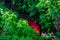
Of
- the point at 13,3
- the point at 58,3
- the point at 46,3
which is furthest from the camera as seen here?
the point at 13,3

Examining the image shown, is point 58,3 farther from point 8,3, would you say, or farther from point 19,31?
point 8,3

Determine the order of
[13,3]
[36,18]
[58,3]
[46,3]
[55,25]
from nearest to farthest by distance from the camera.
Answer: [58,3]
[46,3]
[55,25]
[36,18]
[13,3]

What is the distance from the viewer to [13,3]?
984 cm

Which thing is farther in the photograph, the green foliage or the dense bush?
the dense bush

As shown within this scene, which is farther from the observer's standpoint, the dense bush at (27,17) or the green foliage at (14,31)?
the dense bush at (27,17)

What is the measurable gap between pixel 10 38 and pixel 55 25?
2.29 metres

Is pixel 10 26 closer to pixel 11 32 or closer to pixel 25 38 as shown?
pixel 11 32

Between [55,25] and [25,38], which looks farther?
[55,25]

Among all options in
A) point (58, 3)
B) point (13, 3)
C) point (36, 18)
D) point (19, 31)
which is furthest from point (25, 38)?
point (13, 3)

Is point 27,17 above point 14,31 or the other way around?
above

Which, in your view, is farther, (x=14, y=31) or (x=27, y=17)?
(x=27, y=17)

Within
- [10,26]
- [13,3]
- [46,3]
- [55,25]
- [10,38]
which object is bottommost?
[10,38]

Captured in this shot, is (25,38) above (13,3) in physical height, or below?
below

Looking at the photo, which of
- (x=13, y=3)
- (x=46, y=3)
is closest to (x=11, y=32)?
(x=46, y=3)
